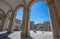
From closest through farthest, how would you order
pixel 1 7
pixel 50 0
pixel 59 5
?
pixel 59 5 → pixel 50 0 → pixel 1 7

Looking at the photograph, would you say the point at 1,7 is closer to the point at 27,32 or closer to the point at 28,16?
the point at 28,16

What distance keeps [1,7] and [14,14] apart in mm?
4068

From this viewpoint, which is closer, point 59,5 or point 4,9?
point 59,5

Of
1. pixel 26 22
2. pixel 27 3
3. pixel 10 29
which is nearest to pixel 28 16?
pixel 26 22

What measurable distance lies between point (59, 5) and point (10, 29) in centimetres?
1006

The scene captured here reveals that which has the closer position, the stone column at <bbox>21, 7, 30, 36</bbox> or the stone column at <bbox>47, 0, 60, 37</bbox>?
the stone column at <bbox>47, 0, 60, 37</bbox>

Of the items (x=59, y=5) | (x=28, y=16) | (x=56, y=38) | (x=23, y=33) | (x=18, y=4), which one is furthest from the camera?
(x=18, y=4)

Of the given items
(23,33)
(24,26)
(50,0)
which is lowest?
(23,33)

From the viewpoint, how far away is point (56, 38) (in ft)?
6.15

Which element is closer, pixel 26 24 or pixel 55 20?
pixel 55 20

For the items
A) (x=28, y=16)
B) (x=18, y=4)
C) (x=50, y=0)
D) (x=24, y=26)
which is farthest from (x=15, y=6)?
(x=50, y=0)

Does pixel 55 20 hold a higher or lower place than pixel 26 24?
lower

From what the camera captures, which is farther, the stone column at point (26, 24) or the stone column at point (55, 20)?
the stone column at point (26, 24)

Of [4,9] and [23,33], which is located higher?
[4,9]
